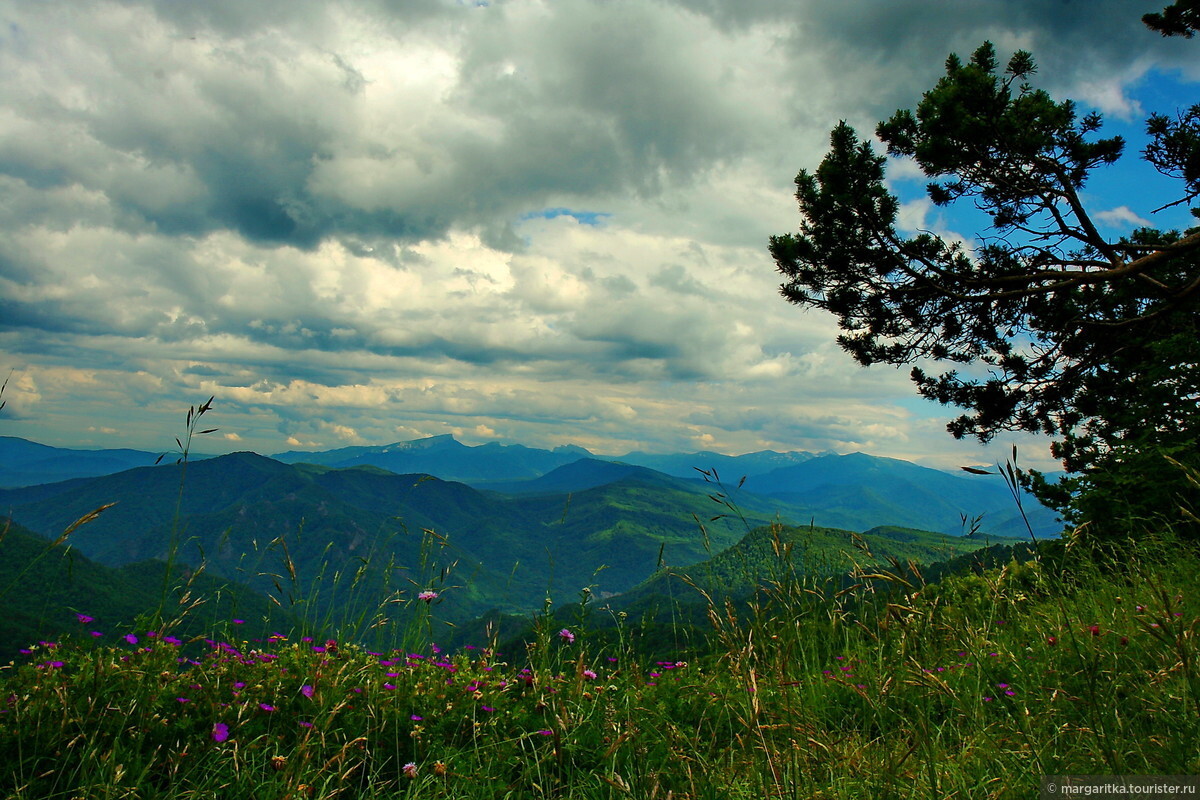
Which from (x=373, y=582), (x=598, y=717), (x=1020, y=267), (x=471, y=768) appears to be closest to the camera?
(x=471, y=768)

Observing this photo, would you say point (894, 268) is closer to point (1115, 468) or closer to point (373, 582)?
point (1115, 468)

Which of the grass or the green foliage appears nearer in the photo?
the grass

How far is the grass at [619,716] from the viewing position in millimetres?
2354

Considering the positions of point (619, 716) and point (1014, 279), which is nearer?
point (619, 716)

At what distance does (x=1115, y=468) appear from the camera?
26.6 feet

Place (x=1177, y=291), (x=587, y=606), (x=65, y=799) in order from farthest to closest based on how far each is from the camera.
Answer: (x=1177, y=291) → (x=587, y=606) → (x=65, y=799)

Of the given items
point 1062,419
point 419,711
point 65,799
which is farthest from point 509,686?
point 1062,419

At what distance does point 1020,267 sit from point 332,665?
11090mm

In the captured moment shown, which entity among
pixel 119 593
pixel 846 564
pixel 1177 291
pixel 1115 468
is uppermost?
pixel 1177 291

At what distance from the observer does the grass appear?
7.72ft

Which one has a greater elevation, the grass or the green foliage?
the green foliage

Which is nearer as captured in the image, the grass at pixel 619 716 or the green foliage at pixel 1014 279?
the grass at pixel 619 716

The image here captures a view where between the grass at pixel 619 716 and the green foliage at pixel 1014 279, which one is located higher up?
Result: the green foliage at pixel 1014 279

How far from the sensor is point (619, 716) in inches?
130
